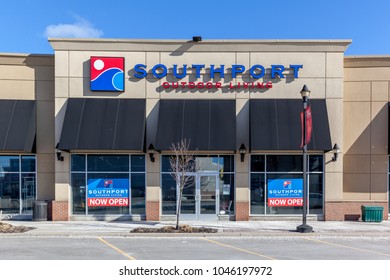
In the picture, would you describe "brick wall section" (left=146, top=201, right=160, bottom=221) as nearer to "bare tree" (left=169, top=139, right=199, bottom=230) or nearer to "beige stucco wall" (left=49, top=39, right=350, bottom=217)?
"beige stucco wall" (left=49, top=39, right=350, bottom=217)

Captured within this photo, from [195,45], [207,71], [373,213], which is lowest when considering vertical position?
[373,213]

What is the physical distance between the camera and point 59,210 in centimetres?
1631

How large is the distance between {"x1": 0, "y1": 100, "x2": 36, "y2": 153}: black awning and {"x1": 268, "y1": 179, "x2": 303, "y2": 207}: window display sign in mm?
11586

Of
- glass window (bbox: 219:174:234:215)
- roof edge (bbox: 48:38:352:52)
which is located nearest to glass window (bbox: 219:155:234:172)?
glass window (bbox: 219:174:234:215)

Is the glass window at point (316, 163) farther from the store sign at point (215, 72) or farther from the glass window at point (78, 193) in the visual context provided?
the glass window at point (78, 193)

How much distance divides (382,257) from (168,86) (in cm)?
1119

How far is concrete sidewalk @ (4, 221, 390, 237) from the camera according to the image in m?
13.3

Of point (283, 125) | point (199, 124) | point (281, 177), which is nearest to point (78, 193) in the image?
point (199, 124)

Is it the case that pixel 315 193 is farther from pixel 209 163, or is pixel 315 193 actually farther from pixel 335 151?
pixel 209 163

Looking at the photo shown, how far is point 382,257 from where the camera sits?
9.77 metres

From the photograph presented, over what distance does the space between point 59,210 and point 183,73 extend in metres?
8.74

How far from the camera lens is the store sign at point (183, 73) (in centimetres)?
1658

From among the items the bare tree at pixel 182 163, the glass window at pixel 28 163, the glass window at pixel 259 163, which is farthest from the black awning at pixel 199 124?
the glass window at pixel 28 163

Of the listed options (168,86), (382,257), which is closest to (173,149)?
(168,86)
